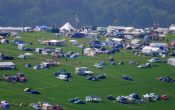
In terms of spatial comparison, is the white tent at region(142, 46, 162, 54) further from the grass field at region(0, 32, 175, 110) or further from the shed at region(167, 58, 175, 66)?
the shed at region(167, 58, 175, 66)

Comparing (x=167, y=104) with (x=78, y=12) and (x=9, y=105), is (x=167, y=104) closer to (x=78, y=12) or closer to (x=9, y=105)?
(x=9, y=105)

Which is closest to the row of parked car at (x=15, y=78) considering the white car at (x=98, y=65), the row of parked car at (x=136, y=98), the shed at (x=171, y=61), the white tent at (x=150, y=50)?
the row of parked car at (x=136, y=98)

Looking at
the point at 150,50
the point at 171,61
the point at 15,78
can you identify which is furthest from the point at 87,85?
the point at 150,50

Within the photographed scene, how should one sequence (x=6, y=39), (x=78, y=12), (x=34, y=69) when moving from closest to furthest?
(x=34, y=69)
(x=6, y=39)
(x=78, y=12)

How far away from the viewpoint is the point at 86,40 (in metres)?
73.7

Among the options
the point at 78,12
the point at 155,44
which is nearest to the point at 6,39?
the point at 155,44

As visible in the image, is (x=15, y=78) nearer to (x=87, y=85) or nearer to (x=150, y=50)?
(x=87, y=85)

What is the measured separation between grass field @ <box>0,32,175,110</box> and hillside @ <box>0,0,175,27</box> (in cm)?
3773

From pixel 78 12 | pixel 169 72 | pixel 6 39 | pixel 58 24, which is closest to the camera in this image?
pixel 169 72

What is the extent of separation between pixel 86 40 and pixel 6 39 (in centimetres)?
1072

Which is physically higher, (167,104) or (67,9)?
Answer: (67,9)

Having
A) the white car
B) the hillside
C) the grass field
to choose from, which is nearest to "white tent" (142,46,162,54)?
the grass field

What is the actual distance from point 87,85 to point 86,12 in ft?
195

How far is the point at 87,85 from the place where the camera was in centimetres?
4903
